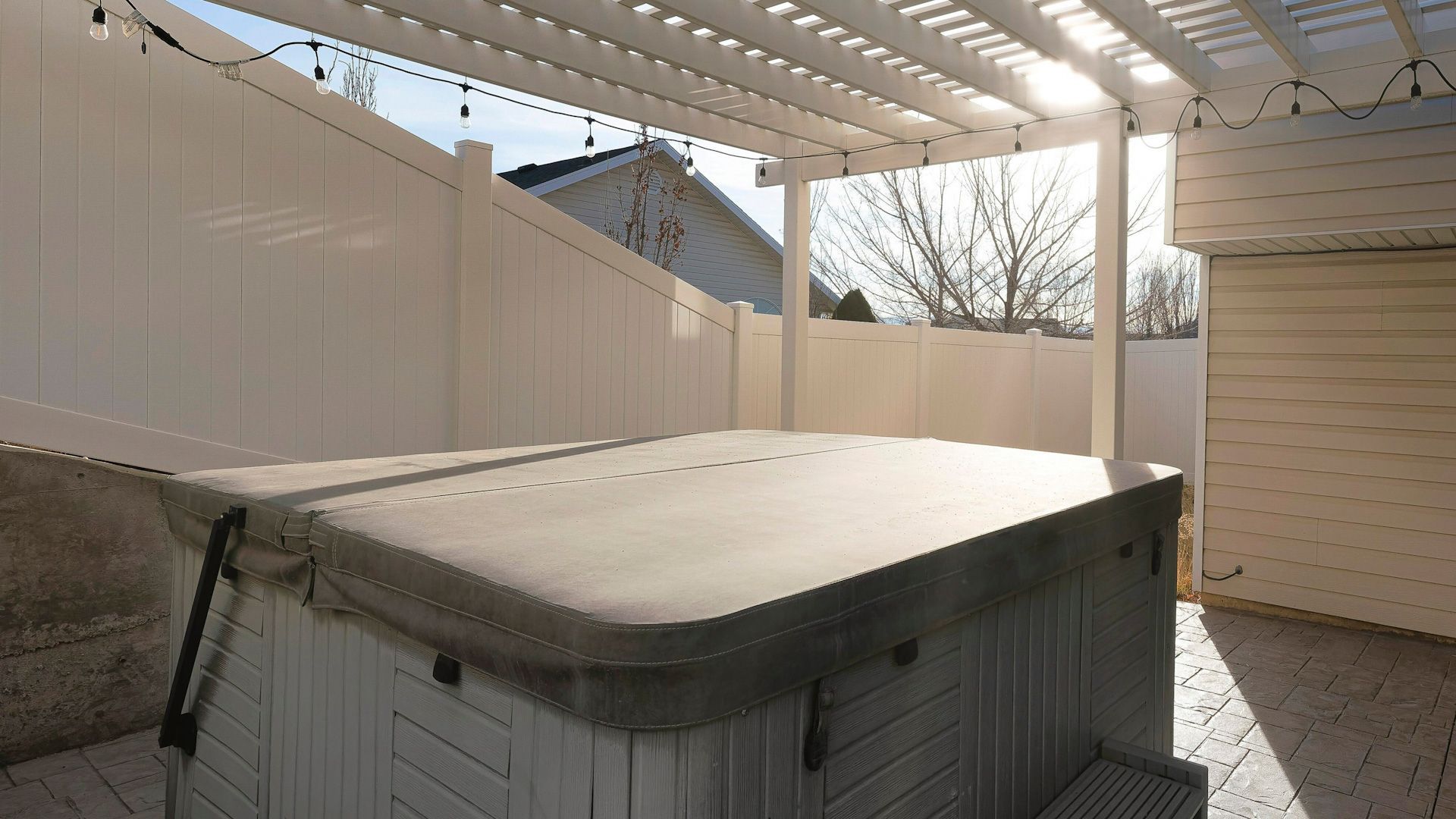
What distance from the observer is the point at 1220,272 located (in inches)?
201

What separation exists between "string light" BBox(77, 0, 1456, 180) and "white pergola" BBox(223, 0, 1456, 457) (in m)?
0.04

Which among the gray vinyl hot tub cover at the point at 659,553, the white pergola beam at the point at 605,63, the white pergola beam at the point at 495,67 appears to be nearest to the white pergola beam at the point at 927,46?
the white pergola beam at the point at 605,63

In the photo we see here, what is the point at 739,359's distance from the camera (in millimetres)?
6152

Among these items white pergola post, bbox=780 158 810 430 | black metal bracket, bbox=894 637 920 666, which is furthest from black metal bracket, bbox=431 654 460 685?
white pergola post, bbox=780 158 810 430

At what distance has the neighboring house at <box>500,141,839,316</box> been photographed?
10891 millimetres

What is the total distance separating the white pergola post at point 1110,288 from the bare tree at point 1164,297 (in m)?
14.1

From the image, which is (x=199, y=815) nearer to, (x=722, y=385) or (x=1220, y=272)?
(x=722, y=385)

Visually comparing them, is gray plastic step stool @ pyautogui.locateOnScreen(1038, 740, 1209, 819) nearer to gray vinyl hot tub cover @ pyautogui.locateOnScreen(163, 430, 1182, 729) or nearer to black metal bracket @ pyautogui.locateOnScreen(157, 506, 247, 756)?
gray vinyl hot tub cover @ pyautogui.locateOnScreen(163, 430, 1182, 729)

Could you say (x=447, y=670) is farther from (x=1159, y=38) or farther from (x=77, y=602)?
(x=1159, y=38)

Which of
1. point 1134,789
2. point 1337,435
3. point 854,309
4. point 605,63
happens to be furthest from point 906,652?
point 854,309

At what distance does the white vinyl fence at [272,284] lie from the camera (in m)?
2.96

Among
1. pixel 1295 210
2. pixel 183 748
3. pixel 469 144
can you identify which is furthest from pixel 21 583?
pixel 1295 210

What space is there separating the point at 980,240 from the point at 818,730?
15.6 metres

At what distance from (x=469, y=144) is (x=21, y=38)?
5.84ft
